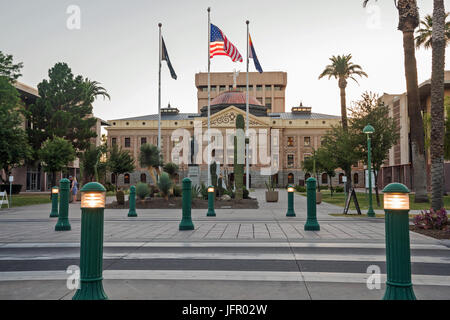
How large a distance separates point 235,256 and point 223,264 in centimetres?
71

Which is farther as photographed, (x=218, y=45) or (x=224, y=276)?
(x=218, y=45)

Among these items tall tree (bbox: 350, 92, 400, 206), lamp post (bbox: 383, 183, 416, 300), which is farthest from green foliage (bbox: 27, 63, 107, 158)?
lamp post (bbox: 383, 183, 416, 300)

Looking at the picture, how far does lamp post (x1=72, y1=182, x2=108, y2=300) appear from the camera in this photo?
376 centimetres

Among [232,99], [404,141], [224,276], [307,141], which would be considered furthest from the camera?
[307,141]

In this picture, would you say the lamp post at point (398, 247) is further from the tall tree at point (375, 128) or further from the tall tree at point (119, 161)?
the tall tree at point (119, 161)

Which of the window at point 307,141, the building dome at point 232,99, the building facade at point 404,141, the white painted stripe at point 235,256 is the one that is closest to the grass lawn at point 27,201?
the white painted stripe at point 235,256

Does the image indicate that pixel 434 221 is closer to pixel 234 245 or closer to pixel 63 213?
pixel 234 245

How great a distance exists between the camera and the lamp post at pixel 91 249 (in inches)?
148

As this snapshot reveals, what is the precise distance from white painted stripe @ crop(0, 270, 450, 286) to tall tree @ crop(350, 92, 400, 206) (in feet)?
60.4

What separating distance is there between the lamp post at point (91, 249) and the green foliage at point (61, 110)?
149 ft

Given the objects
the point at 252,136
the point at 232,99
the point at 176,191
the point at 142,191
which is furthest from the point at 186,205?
the point at 232,99

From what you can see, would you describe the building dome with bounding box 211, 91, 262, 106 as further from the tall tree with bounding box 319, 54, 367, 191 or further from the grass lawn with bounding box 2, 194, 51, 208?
the grass lawn with bounding box 2, 194, 51, 208

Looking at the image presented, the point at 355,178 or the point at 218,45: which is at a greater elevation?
the point at 218,45

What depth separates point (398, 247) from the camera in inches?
143
